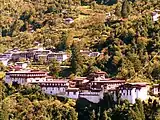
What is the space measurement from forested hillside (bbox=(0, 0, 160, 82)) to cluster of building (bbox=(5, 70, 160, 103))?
4124mm

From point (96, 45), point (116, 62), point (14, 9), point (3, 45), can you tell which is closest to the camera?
point (116, 62)

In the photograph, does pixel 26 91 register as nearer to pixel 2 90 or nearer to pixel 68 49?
pixel 2 90

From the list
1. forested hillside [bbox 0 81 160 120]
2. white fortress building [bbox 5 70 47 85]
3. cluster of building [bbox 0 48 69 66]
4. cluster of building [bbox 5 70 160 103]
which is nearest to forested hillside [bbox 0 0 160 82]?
cluster of building [bbox 0 48 69 66]

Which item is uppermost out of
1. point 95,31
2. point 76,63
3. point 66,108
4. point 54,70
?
point 95,31

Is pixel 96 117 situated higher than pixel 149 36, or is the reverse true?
pixel 149 36

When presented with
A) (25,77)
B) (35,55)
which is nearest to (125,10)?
(35,55)

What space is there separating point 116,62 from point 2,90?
15.4 m

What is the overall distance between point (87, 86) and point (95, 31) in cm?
2634

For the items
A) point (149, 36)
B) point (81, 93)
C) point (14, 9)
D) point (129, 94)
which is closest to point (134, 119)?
point (129, 94)

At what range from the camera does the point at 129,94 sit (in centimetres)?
5175

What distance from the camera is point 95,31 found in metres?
80.8

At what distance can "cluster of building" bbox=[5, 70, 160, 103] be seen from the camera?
5191 cm

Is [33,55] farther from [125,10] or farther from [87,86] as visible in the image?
[87,86]

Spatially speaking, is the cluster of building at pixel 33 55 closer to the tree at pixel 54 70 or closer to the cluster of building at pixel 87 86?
the tree at pixel 54 70
